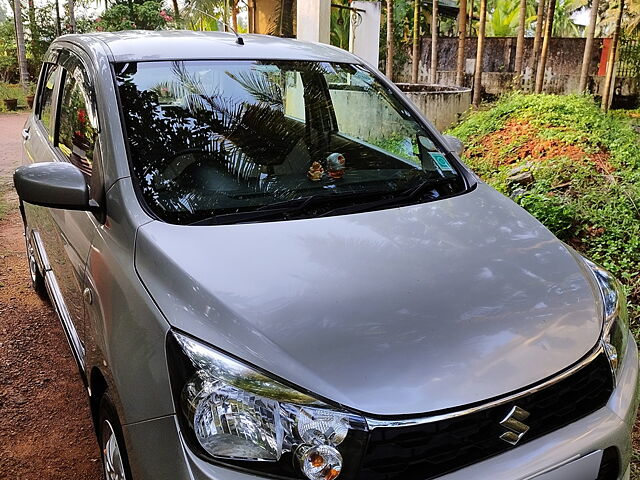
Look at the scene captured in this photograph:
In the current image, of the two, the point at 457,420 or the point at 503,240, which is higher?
the point at 503,240

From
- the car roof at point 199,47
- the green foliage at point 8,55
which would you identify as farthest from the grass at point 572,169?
the green foliage at point 8,55

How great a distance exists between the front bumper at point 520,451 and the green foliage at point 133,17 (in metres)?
19.1

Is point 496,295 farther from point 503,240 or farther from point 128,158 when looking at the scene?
point 128,158

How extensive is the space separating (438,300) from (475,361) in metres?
0.23

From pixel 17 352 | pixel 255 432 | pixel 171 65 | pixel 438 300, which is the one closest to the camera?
pixel 255 432

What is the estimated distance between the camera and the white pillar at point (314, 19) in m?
7.82

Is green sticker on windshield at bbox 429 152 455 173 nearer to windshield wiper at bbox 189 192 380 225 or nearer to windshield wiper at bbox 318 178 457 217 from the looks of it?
windshield wiper at bbox 318 178 457 217

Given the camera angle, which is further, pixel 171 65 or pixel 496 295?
pixel 171 65

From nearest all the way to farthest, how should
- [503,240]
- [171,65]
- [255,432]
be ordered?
[255,432] < [503,240] < [171,65]

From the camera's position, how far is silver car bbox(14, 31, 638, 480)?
4.61 feet

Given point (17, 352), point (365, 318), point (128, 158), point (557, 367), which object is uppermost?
point (128, 158)

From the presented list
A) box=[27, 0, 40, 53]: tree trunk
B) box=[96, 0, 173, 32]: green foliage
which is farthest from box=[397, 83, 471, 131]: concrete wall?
box=[27, 0, 40, 53]: tree trunk

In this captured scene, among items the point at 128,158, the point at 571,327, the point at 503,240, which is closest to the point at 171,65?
the point at 128,158

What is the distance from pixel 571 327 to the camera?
170 cm
